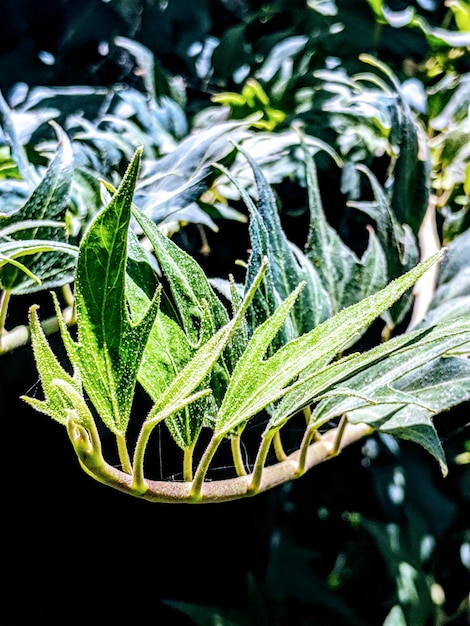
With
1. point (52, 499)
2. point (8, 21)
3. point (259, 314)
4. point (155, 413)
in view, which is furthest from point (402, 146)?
point (8, 21)

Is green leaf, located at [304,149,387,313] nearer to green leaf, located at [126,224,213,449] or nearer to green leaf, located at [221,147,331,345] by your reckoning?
green leaf, located at [221,147,331,345]

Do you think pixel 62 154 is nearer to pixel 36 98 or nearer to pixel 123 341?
pixel 123 341

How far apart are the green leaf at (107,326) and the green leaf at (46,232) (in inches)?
5.3

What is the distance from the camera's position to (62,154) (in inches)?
17.0

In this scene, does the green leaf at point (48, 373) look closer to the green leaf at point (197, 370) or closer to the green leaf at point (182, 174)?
the green leaf at point (197, 370)

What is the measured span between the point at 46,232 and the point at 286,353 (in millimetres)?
197

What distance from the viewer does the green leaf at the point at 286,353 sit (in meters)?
0.28

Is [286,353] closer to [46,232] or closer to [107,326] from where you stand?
[107,326]

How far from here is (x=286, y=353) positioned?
0.98 feet

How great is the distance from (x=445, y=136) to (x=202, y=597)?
542mm

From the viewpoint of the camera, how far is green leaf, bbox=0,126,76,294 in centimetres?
41

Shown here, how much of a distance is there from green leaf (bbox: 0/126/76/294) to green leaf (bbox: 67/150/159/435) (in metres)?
0.13

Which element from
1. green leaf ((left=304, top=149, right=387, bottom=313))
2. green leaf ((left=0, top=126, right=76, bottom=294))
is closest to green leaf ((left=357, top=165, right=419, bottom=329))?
green leaf ((left=304, top=149, right=387, bottom=313))

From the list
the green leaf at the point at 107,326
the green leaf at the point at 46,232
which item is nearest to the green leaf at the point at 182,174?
the green leaf at the point at 46,232
